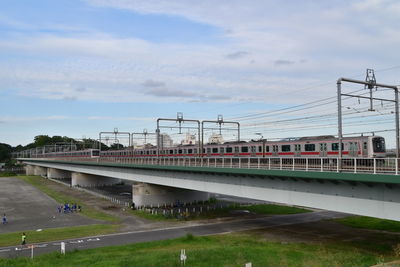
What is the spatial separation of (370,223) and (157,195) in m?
27.8

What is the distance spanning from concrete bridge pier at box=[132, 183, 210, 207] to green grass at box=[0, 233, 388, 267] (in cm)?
2186

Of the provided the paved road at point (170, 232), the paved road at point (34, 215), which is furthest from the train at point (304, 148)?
the paved road at point (34, 215)

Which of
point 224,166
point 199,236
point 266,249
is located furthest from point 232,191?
point 266,249

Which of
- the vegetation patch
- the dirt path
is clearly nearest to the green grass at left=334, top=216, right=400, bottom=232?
the vegetation patch

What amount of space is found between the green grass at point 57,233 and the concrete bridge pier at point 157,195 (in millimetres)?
13725

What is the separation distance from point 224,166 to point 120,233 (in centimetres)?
1145

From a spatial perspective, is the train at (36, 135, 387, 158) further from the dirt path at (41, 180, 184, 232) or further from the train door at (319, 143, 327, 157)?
the dirt path at (41, 180, 184, 232)

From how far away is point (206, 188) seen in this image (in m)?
36.5

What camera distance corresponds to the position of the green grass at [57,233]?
31422mm

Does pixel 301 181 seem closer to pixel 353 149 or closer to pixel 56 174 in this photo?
pixel 353 149

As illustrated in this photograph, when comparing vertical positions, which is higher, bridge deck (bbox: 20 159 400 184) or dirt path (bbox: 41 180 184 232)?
bridge deck (bbox: 20 159 400 184)

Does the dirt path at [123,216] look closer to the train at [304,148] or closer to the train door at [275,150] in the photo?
the train at [304,148]

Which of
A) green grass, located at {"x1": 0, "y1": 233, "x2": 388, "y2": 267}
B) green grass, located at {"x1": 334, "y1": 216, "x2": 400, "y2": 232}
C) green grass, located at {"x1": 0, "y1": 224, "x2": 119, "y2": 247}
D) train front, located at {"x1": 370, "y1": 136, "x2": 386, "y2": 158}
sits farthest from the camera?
green grass, located at {"x1": 334, "y1": 216, "x2": 400, "y2": 232}

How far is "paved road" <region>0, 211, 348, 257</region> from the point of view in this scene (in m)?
28.1
